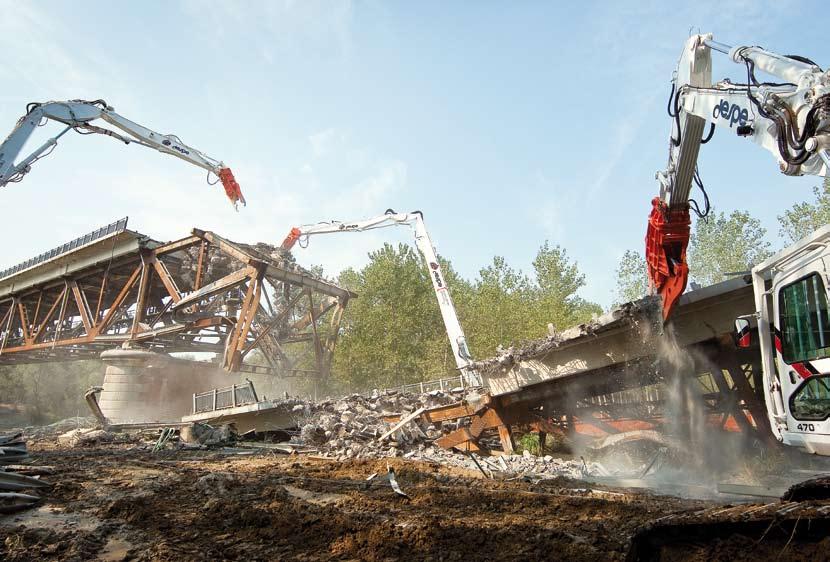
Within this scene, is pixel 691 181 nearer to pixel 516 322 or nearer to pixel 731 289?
pixel 731 289

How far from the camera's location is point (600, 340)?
8.61 metres

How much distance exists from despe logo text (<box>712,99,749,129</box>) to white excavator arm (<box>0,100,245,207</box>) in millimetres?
20347

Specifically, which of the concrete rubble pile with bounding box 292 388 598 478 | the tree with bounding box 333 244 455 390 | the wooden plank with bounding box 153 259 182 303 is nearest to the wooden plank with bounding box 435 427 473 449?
the concrete rubble pile with bounding box 292 388 598 478

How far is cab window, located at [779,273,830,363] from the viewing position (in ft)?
13.3

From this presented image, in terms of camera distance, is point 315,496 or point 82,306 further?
point 82,306

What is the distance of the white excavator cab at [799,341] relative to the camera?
4.05 meters

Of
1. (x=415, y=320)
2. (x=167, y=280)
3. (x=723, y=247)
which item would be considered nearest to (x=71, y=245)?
(x=167, y=280)

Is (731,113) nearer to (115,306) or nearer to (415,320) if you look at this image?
(115,306)

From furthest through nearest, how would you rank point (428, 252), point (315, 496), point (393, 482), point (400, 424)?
point (428, 252) → point (400, 424) → point (393, 482) → point (315, 496)

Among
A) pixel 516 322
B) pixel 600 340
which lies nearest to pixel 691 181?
pixel 600 340

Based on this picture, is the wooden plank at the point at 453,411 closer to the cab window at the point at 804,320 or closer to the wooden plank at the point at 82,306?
the cab window at the point at 804,320

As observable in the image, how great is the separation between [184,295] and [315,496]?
18.4 metres

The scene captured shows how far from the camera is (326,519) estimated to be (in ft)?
14.5

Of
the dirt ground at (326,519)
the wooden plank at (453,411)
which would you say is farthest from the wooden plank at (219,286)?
the dirt ground at (326,519)
